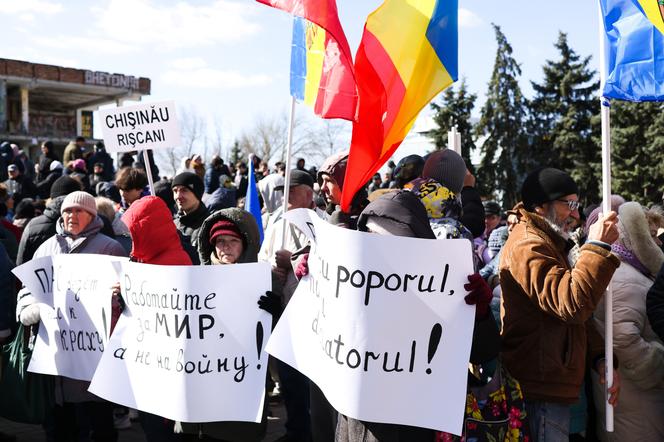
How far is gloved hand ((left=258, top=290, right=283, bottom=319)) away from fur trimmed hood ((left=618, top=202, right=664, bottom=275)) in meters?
1.97

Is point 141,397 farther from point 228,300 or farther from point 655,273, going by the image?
point 655,273

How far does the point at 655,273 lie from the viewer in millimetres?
3855

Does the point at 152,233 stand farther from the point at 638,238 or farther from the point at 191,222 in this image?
the point at 638,238

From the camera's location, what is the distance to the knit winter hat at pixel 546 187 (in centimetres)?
332

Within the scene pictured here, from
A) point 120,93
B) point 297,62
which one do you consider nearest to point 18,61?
point 120,93

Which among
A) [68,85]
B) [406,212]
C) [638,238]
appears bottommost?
[638,238]

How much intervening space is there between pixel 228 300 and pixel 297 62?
236cm

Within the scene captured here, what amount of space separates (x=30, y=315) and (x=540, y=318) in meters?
3.39

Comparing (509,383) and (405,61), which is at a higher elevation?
(405,61)

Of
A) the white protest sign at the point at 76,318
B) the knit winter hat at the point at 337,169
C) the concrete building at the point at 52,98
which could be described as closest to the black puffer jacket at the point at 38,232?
the white protest sign at the point at 76,318

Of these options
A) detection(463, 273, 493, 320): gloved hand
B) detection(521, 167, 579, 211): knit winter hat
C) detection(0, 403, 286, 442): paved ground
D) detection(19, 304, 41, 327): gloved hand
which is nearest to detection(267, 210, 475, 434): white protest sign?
detection(463, 273, 493, 320): gloved hand

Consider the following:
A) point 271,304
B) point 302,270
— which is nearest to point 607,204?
point 302,270

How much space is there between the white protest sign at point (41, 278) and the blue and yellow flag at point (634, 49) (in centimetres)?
362

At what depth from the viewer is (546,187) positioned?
3.34m
